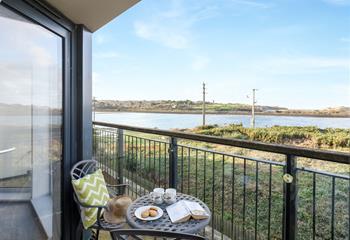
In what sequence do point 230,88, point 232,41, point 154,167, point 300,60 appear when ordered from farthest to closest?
1. point 230,88
2. point 232,41
3. point 300,60
4. point 154,167

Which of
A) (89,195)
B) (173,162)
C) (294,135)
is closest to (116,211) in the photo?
(89,195)

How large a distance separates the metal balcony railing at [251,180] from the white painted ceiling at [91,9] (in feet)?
3.72

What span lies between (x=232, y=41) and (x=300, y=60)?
2.65 meters

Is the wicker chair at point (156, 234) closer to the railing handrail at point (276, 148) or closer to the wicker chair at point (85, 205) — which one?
the railing handrail at point (276, 148)

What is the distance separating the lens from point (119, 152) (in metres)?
3.55

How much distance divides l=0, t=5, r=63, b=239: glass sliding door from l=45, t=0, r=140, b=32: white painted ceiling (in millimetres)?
218

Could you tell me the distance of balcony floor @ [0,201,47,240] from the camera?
4.54 feet

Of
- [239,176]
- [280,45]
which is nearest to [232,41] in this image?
[280,45]

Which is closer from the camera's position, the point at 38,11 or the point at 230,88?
the point at 38,11

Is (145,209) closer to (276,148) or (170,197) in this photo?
(170,197)

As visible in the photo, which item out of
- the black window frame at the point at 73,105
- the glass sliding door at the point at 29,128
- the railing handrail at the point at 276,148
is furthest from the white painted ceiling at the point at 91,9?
the railing handrail at the point at 276,148

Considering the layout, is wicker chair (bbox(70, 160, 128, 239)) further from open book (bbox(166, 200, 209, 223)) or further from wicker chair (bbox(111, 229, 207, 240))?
wicker chair (bbox(111, 229, 207, 240))

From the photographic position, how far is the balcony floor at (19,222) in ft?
4.54

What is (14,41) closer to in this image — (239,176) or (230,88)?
(239,176)
